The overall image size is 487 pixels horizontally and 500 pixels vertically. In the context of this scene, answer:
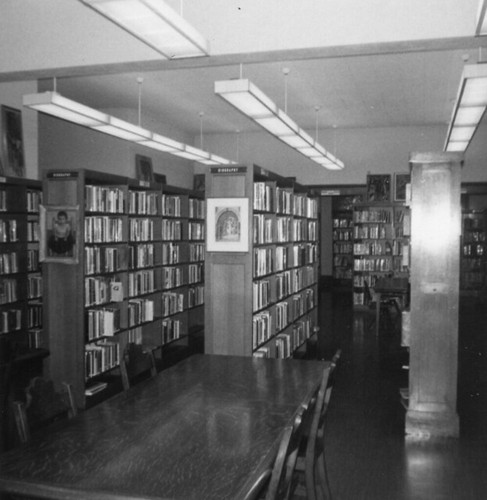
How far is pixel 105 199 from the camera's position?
22.6ft

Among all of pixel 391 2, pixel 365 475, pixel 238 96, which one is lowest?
pixel 365 475

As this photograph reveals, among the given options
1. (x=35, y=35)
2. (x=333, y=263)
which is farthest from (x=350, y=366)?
(x=333, y=263)

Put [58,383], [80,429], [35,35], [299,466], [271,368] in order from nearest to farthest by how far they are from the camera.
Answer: [80,429] → [299,466] → [271,368] → [35,35] → [58,383]

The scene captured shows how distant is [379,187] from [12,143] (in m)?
8.11

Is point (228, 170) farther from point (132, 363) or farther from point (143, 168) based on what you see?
point (143, 168)

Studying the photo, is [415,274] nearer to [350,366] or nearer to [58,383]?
[350,366]

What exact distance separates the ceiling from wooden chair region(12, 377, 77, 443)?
10.7ft

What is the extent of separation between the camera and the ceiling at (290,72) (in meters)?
4.96

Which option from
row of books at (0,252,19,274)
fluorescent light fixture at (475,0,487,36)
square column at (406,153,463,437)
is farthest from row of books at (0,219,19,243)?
fluorescent light fixture at (475,0,487,36)

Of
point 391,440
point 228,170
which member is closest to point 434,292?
point 391,440

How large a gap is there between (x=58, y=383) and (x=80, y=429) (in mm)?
3533

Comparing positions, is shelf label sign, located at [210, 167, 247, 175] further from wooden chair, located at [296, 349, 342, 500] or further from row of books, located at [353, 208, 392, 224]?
row of books, located at [353, 208, 392, 224]

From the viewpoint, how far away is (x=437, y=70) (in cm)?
848

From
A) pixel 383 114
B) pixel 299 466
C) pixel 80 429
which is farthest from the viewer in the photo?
pixel 383 114
